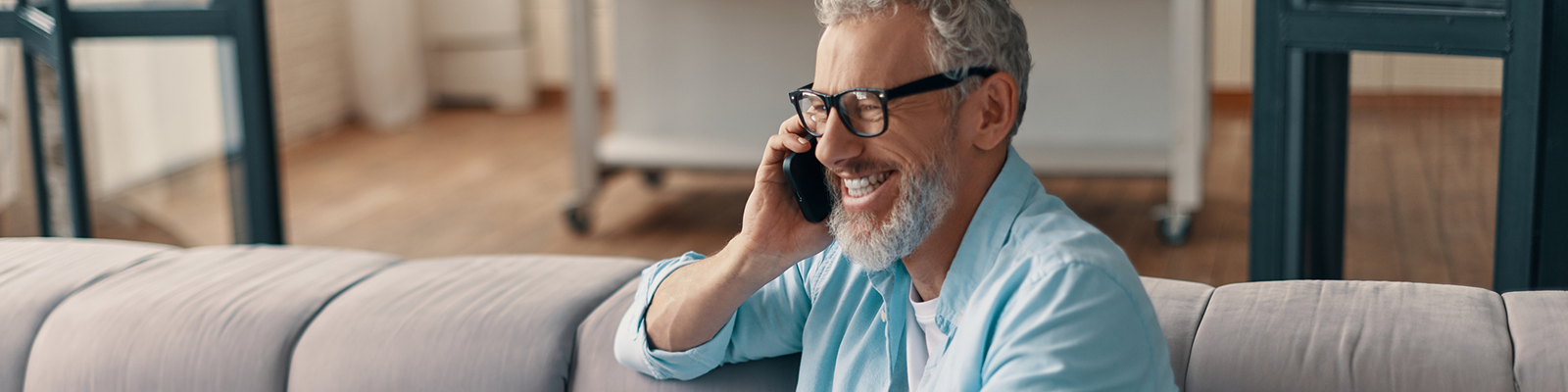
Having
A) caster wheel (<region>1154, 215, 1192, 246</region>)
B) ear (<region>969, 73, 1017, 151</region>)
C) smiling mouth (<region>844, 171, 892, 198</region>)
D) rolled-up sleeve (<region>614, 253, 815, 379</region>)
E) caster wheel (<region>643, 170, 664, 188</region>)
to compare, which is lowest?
caster wheel (<region>1154, 215, 1192, 246</region>)

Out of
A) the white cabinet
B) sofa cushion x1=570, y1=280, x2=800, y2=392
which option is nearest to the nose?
sofa cushion x1=570, y1=280, x2=800, y2=392

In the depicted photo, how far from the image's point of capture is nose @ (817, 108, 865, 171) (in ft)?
2.98

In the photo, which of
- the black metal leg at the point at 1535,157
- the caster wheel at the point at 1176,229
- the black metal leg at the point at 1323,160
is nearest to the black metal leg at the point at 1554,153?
the black metal leg at the point at 1535,157

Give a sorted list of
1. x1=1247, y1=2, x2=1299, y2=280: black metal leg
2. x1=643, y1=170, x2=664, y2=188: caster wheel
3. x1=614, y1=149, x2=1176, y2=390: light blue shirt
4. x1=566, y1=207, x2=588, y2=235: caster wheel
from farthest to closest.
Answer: x1=643, y1=170, x2=664, y2=188: caster wheel → x1=566, y1=207, x2=588, y2=235: caster wheel → x1=1247, y1=2, x2=1299, y2=280: black metal leg → x1=614, y1=149, x2=1176, y2=390: light blue shirt

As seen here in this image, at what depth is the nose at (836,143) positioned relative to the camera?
2.98ft

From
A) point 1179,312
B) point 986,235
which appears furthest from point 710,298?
point 1179,312

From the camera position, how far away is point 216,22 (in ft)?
6.79

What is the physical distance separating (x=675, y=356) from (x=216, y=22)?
56.3 inches

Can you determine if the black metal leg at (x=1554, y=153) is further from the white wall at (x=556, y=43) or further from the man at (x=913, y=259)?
the white wall at (x=556, y=43)

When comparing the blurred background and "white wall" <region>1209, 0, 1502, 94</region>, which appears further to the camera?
the blurred background

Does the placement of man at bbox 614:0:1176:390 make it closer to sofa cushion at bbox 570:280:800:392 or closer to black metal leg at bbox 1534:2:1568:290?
sofa cushion at bbox 570:280:800:392

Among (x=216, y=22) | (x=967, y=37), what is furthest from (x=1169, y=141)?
(x=967, y=37)

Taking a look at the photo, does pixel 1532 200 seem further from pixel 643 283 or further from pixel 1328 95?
pixel 643 283

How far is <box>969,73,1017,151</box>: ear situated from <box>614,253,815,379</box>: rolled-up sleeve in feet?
0.78
